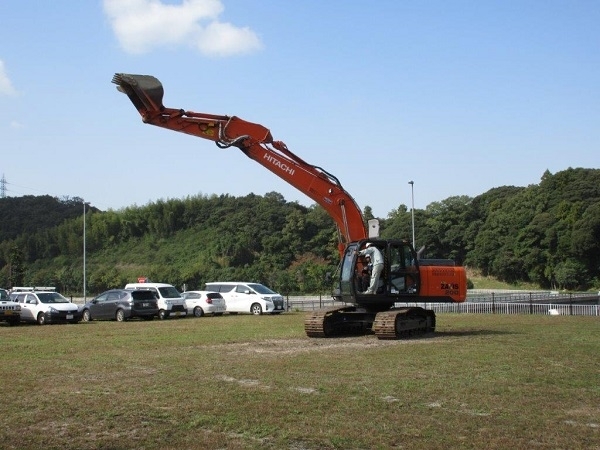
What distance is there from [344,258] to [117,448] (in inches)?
485

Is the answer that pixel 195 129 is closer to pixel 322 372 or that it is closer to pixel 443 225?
pixel 322 372

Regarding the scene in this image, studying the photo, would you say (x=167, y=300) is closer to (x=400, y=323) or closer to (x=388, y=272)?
(x=388, y=272)

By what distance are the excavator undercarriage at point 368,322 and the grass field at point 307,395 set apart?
631 millimetres

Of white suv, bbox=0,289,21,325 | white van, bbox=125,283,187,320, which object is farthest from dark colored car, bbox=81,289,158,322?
white suv, bbox=0,289,21,325

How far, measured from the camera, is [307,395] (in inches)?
393

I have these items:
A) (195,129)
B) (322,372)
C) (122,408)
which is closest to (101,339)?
(195,129)

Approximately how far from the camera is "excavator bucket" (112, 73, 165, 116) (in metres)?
19.2

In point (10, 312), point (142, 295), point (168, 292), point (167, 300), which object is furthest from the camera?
point (168, 292)

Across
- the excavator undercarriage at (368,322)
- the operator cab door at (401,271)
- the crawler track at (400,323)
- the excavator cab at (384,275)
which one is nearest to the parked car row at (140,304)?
the excavator undercarriage at (368,322)

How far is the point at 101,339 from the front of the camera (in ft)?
65.7

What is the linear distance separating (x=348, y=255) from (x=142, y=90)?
23.1 feet

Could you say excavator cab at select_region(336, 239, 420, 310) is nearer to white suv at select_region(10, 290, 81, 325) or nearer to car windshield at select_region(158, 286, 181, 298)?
white suv at select_region(10, 290, 81, 325)

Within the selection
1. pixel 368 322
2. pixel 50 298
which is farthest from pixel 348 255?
pixel 50 298

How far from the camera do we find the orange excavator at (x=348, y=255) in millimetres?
18719
